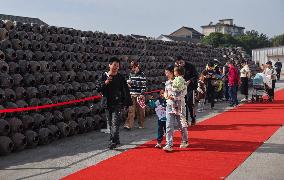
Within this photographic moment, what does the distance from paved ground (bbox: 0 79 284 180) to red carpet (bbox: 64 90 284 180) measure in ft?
0.78

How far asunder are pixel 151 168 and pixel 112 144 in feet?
6.20

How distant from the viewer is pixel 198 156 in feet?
25.0

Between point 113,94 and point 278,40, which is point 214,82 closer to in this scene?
point 113,94

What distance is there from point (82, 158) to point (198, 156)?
235cm

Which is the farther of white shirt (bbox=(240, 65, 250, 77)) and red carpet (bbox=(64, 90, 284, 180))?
white shirt (bbox=(240, 65, 250, 77))

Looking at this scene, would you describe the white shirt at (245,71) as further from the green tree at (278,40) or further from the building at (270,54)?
the green tree at (278,40)

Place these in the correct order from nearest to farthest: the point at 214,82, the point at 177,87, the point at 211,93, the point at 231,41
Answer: the point at 177,87
the point at 211,93
the point at 214,82
the point at 231,41

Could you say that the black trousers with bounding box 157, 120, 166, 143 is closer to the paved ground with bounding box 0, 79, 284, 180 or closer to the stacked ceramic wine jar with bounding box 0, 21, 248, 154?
the paved ground with bounding box 0, 79, 284, 180

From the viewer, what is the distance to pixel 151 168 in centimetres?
673

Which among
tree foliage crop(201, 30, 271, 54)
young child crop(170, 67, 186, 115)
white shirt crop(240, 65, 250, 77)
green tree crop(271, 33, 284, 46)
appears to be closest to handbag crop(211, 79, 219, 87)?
white shirt crop(240, 65, 250, 77)

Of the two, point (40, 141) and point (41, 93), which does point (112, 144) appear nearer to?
point (40, 141)

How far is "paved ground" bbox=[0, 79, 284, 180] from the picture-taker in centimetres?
648

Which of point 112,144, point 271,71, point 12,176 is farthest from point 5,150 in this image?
point 271,71

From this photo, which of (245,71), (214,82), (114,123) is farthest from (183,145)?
(245,71)
